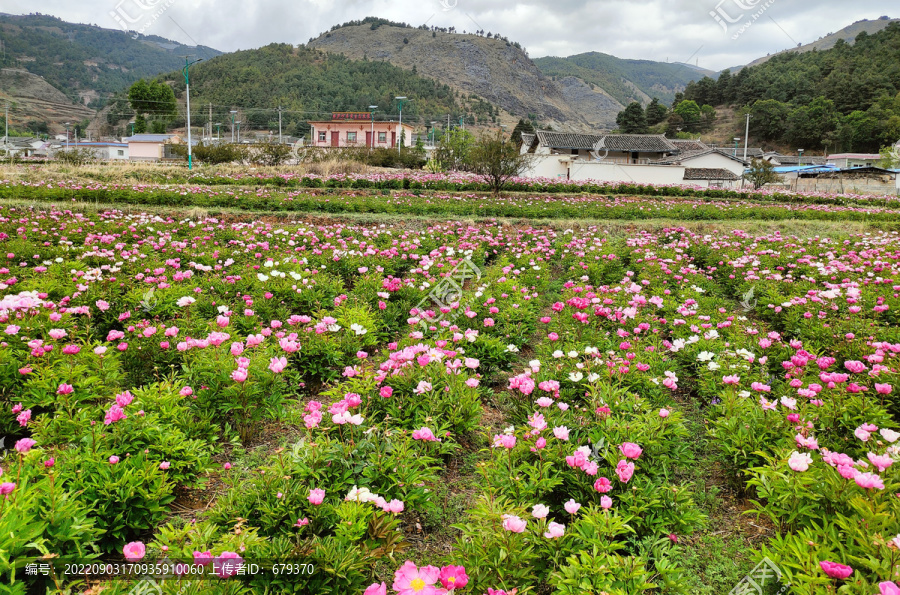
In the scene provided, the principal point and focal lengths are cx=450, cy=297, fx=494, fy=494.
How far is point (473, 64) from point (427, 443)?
150m

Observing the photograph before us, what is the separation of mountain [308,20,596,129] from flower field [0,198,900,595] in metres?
121

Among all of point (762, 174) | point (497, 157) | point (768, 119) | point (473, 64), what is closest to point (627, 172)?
point (762, 174)

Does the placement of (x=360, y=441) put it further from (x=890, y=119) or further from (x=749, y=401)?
(x=890, y=119)

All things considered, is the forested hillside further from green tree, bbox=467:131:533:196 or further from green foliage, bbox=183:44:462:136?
green tree, bbox=467:131:533:196

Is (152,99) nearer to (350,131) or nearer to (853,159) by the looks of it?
(350,131)

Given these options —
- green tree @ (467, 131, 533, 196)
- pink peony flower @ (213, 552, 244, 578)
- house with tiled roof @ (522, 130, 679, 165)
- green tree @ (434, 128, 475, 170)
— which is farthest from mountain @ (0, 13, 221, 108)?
pink peony flower @ (213, 552, 244, 578)

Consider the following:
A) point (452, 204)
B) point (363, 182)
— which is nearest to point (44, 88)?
point (363, 182)

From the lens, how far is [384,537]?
204 cm

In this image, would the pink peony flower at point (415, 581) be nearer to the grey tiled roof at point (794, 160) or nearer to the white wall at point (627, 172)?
the white wall at point (627, 172)

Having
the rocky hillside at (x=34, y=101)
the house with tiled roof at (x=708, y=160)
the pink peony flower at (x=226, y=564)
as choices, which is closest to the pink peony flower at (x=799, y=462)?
the pink peony flower at (x=226, y=564)

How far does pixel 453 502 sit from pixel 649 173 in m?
34.4

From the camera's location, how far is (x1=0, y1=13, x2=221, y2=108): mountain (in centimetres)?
11150

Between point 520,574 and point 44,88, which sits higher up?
point 44,88
